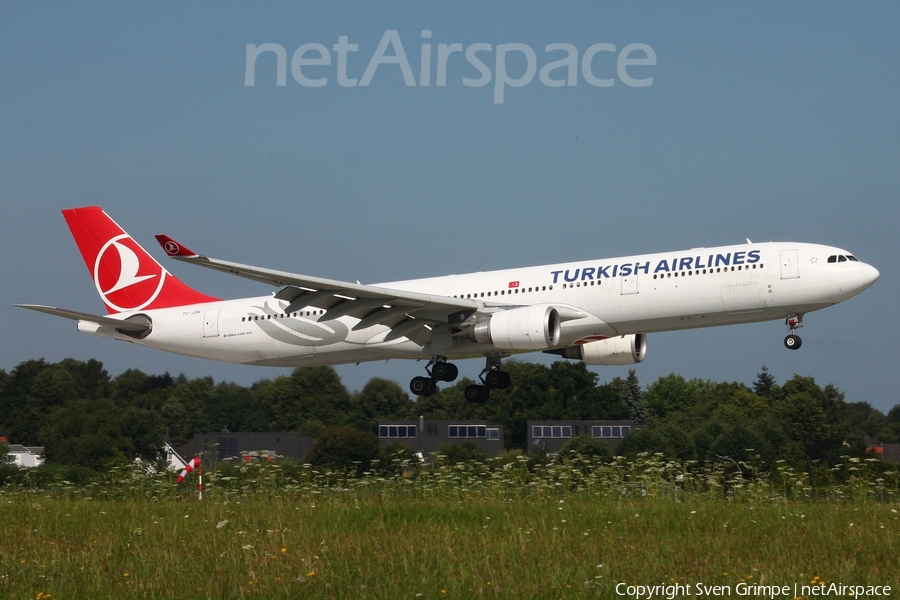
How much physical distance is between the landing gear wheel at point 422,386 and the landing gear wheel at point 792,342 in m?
10.2

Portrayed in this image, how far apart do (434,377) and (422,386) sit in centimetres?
58

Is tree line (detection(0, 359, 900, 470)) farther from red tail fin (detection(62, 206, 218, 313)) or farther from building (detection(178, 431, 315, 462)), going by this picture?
red tail fin (detection(62, 206, 218, 313))

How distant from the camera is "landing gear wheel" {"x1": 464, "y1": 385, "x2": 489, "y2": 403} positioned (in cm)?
3250

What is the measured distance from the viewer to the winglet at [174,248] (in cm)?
2681

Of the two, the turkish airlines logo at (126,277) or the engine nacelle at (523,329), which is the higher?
the turkish airlines logo at (126,277)

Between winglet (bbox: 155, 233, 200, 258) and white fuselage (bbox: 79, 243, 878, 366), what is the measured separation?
5744 millimetres

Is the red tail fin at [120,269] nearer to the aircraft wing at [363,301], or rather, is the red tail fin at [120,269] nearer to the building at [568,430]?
the aircraft wing at [363,301]

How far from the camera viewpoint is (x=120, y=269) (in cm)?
3700

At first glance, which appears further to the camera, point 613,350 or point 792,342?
point 613,350

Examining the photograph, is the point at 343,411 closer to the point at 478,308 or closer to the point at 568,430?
the point at 568,430

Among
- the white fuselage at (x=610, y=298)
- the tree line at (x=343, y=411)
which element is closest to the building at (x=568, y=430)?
the tree line at (x=343, y=411)

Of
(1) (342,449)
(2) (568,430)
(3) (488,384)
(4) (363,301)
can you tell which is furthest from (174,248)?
(2) (568,430)

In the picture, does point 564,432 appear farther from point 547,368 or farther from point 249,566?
point 249,566

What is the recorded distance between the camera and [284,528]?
16.1 m
